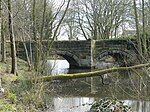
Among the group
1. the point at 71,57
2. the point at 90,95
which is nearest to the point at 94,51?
the point at 71,57

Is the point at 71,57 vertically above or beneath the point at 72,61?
above

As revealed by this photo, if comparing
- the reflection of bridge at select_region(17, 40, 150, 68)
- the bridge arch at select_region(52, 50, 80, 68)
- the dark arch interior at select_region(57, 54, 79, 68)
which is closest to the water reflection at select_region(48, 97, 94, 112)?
the bridge arch at select_region(52, 50, 80, 68)

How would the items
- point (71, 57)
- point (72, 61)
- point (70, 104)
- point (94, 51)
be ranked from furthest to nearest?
point (72, 61) < point (94, 51) < point (71, 57) < point (70, 104)

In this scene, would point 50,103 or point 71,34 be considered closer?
point 50,103

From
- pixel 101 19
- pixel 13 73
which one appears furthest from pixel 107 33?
pixel 13 73

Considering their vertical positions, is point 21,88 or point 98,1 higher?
point 98,1

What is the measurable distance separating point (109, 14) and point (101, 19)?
1036mm

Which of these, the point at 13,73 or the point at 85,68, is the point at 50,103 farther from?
the point at 85,68

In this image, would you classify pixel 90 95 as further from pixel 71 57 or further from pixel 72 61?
pixel 72 61

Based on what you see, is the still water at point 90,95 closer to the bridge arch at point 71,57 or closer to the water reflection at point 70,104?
the water reflection at point 70,104

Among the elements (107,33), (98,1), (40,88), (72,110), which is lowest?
(72,110)

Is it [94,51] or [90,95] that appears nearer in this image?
[90,95]

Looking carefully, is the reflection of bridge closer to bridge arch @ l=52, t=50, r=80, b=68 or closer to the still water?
bridge arch @ l=52, t=50, r=80, b=68

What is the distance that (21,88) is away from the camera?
10406 mm
